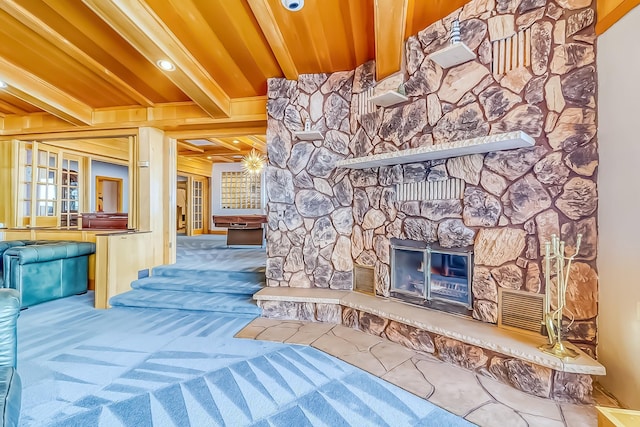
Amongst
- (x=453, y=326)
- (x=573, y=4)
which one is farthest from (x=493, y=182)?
(x=573, y=4)

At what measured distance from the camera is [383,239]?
307 cm

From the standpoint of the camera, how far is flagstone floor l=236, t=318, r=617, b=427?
1704mm

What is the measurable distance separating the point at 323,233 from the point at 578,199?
228 centimetres

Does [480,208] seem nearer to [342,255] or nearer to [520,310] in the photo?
[520,310]

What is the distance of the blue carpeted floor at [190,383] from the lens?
1.71 m

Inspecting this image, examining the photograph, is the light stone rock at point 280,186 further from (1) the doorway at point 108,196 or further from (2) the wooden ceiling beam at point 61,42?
(1) the doorway at point 108,196

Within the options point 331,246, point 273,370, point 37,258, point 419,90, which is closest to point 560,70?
point 419,90

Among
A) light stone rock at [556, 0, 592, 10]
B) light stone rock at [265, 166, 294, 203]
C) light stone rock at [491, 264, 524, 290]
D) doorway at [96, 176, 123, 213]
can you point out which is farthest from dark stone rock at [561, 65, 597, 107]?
doorway at [96, 176, 123, 213]

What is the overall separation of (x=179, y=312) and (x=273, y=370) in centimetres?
184

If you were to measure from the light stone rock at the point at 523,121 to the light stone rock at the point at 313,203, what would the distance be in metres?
1.81

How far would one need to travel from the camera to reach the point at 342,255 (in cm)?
343

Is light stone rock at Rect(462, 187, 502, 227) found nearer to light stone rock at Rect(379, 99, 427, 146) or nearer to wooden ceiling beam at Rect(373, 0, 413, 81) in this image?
light stone rock at Rect(379, 99, 427, 146)

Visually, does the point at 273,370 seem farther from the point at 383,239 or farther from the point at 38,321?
the point at 38,321

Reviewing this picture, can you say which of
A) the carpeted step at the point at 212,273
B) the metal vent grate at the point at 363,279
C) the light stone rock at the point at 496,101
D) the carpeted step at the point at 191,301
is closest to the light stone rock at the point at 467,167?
the light stone rock at the point at 496,101
